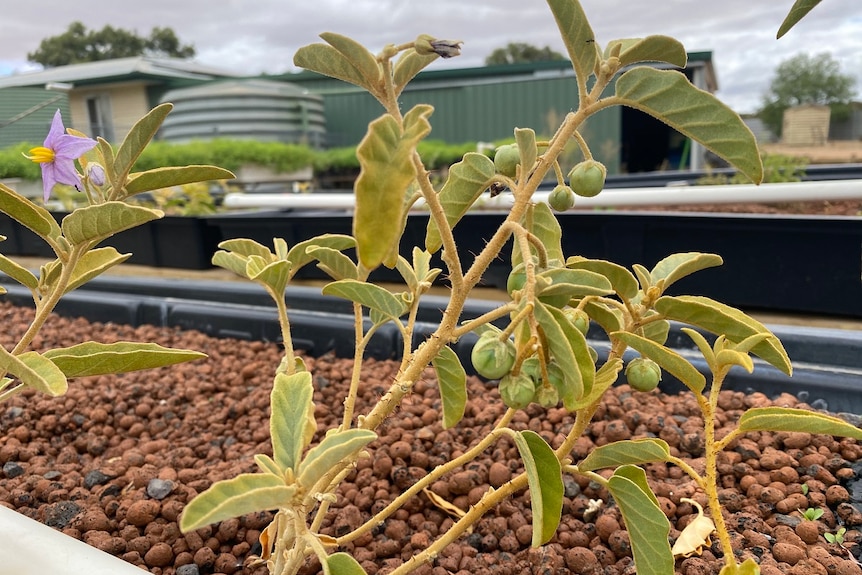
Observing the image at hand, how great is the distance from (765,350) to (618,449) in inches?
5.5

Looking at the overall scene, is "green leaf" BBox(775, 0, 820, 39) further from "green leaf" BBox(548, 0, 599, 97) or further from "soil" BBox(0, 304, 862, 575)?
"soil" BBox(0, 304, 862, 575)

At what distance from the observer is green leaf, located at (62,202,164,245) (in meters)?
0.51

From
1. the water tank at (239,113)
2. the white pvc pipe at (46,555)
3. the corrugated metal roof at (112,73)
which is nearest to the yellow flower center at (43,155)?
the white pvc pipe at (46,555)

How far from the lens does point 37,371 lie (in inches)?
20.5

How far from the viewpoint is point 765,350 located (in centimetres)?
52

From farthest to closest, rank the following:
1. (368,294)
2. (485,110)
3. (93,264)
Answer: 1. (485,110)
2. (93,264)
3. (368,294)

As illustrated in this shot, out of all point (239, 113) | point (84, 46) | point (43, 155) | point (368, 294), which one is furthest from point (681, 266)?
point (84, 46)

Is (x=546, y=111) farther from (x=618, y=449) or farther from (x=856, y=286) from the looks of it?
(x=618, y=449)

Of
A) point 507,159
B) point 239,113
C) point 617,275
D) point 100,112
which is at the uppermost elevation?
point 100,112

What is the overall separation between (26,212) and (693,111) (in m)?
0.52

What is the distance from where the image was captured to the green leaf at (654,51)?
458 mm

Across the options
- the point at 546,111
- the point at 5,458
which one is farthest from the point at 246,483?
the point at 546,111

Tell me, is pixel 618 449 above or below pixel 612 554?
above

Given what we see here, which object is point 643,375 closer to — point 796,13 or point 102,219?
point 796,13
